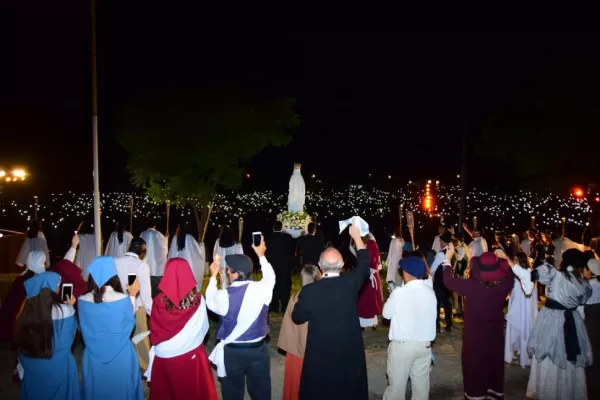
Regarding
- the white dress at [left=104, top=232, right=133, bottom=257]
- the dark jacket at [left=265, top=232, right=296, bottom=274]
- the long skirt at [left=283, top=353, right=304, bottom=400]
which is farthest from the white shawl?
the white dress at [left=104, top=232, right=133, bottom=257]

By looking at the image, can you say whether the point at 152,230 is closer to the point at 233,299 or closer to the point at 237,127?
the point at 237,127

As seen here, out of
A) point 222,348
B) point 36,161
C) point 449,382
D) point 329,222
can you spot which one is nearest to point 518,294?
point 449,382

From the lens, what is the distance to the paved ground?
709cm

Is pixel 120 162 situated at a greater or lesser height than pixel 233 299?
greater

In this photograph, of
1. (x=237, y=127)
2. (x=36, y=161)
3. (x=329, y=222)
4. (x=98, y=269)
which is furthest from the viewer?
(x=329, y=222)

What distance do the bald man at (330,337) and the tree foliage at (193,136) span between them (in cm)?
1165

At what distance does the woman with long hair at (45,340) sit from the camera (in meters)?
5.10

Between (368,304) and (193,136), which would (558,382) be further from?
(193,136)

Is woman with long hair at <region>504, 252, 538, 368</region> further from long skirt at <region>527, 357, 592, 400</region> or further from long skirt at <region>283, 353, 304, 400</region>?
long skirt at <region>283, 353, 304, 400</region>

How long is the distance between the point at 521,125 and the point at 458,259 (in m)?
12.0

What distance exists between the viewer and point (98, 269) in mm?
5004

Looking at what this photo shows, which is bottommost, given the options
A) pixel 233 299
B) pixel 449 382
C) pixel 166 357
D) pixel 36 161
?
pixel 449 382

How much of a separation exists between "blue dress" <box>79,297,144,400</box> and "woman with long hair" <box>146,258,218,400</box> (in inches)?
9.9

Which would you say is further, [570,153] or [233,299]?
[570,153]
